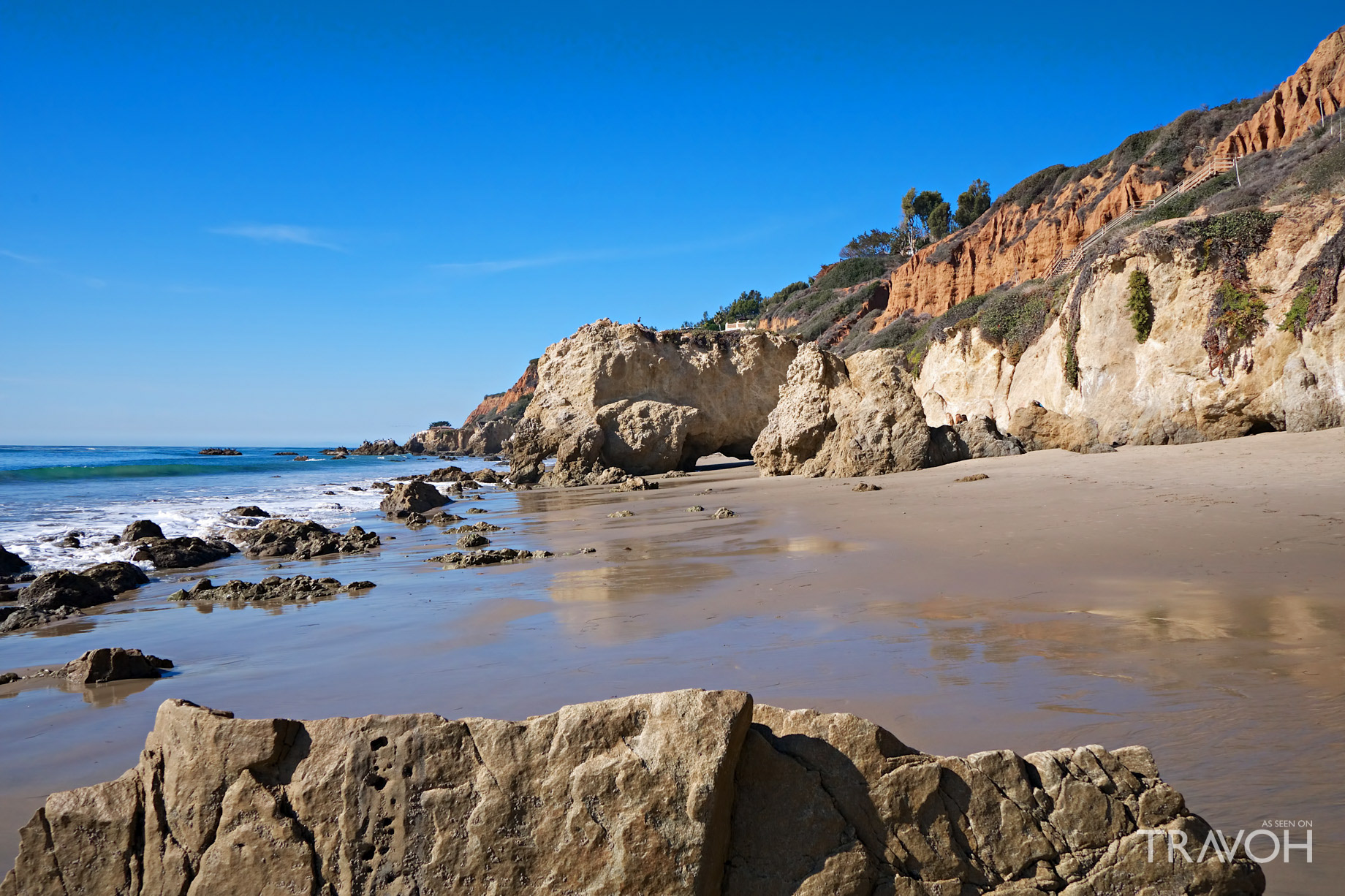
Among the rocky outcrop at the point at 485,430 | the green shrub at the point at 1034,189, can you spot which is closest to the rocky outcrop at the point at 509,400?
the rocky outcrop at the point at 485,430

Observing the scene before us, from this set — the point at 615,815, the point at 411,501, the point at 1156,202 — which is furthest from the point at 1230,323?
the point at 1156,202

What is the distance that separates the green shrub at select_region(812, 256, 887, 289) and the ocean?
135 feet

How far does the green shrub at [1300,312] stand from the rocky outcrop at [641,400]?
612 inches

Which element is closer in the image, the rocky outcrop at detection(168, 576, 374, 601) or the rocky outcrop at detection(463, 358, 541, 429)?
the rocky outcrop at detection(168, 576, 374, 601)

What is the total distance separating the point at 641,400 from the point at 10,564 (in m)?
17.9

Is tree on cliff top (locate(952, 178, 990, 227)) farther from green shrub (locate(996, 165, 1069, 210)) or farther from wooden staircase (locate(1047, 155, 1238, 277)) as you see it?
wooden staircase (locate(1047, 155, 1238, 277))

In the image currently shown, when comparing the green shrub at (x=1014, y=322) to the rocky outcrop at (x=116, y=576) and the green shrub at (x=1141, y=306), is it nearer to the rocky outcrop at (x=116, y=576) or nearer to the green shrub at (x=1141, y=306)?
the green shrub at (x=1141, y=306)

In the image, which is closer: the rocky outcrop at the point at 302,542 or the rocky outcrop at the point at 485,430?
the rocky outcrop at the point at 302,542

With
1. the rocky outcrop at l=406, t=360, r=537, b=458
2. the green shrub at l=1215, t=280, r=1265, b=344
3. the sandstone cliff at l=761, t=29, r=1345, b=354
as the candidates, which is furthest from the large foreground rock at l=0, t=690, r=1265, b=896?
the rocky outcrop at l=406, t=360, r=537, b=458

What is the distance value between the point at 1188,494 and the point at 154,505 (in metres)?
20.6

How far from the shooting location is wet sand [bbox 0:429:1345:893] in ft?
10.3

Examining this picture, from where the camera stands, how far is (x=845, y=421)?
16391 mm

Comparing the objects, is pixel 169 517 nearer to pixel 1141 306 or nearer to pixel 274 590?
pixel 274 590

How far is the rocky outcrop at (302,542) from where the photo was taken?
35.1 ft
